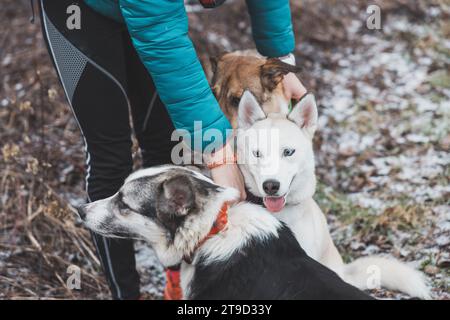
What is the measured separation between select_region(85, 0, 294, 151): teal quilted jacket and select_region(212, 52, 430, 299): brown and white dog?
41cm

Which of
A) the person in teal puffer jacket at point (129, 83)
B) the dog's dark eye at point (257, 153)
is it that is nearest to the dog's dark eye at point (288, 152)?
the dog's dark eye at point (257, 153)

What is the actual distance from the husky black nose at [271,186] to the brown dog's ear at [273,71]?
2.74 feet

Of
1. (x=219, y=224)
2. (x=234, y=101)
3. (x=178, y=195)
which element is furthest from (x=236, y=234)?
(x=234, y=101)

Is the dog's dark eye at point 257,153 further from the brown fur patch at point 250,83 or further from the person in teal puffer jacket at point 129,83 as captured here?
the brown fur patch at point 250,83

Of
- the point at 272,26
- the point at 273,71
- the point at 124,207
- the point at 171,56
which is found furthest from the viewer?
the point at 273,71

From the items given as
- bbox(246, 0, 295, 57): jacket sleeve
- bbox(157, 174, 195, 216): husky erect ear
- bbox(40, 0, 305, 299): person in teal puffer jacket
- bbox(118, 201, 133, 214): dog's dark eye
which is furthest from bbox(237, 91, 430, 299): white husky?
bbox(118, 201, 133, 214): dog's dark eye

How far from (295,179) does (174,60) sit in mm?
985

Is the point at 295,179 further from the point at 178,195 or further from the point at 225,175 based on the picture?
the point at 178,195

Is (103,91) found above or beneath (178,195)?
above

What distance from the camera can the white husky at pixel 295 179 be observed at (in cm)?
301

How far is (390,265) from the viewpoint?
319 cm

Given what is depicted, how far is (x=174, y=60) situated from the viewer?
8.19ft
